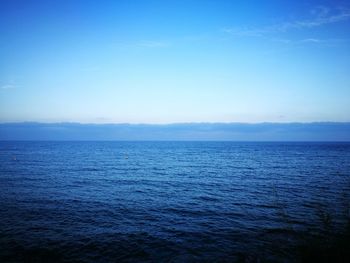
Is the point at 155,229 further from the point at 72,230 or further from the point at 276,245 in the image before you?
the point at 276,245

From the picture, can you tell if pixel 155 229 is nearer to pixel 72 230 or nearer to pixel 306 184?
pixel 72 230

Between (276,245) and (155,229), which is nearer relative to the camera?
(276,245)

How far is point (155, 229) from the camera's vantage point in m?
16.9

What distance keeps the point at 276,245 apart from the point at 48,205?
19993mm

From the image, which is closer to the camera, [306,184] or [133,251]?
[133,251]

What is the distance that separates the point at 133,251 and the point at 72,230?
554 cm

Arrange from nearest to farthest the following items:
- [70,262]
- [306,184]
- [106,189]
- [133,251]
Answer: [70,262], [133,251], [106,189], [306,184]

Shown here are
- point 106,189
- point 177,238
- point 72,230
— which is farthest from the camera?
point 106,189

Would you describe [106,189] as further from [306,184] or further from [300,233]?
[306,184]

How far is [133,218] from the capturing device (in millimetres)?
19234

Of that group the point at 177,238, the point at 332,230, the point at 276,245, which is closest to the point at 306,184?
the point at 332,230

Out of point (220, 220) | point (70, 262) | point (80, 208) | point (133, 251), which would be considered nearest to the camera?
point (70, 262)

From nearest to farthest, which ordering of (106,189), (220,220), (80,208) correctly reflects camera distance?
(220,220), (80,208), (106,189)

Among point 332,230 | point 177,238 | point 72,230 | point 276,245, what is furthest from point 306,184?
point 72,230
